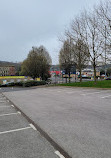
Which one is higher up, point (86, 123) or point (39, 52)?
point (39, 52)

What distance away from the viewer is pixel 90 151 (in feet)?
8.90

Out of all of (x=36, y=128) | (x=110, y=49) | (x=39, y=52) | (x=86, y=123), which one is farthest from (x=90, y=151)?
(x=39, y=52)

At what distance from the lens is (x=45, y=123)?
450 cm

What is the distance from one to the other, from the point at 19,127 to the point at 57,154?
2.15 meters

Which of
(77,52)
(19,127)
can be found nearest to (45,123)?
(19,127)

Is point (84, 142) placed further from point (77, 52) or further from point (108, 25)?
point (77, 52)

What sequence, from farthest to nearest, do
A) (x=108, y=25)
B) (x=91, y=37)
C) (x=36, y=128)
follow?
(x=91, y=37)
(x=108, y=25)
(x=36, y=128)

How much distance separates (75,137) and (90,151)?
2.21 ft

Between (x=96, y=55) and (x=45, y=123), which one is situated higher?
(x=96, y=55)

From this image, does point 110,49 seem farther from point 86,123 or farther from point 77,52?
point 86,123

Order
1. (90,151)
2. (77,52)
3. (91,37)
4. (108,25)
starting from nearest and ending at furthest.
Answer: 1. (90,151)
2. (108,25)
3. (91,37)
4. (77,52)

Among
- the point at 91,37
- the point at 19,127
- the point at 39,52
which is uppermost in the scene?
the point at 39,52

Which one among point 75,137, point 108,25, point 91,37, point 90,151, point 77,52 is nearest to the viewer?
point 90,151

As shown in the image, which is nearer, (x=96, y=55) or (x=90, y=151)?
(x=90, y=151)
